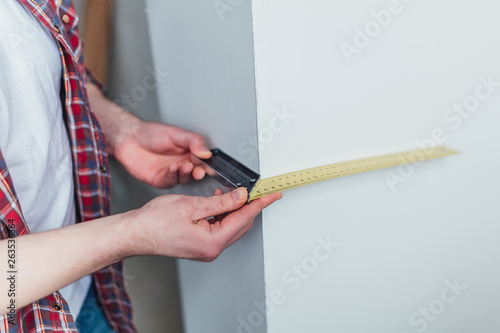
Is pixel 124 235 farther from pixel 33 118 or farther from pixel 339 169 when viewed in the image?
pixel 339 169

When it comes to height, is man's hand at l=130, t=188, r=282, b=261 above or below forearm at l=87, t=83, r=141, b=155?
below

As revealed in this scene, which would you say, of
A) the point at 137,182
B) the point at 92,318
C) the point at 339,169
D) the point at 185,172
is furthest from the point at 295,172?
the point at 137,182

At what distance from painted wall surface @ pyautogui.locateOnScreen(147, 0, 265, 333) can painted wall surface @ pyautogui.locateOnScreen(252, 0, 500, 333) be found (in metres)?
0.05

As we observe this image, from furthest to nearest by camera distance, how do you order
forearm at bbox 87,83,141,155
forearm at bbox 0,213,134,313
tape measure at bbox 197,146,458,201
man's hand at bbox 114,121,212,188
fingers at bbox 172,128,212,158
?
forearm at bbox 87,83,141,155 → man's hand at bbox 114,121,212,188 → fingers at bbox 172,128,212,158 → tape measure at bbox 197,146,458,201 → forearm at bbox 0,213,134,313

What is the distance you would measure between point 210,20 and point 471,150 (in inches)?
26.4

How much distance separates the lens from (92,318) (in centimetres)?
109

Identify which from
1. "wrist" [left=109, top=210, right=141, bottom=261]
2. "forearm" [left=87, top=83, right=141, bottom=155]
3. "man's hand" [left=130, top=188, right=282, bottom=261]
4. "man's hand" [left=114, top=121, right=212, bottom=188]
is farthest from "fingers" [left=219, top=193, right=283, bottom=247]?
"forearm" [left=87, top=83, right=141, bottom=155]

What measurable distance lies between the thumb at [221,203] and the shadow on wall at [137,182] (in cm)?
57

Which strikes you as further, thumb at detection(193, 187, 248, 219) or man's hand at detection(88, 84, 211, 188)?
man's hand at detection(88, 84, 211, 188)

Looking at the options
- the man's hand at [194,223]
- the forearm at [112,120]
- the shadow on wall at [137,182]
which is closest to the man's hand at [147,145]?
the forearm at [112,120]

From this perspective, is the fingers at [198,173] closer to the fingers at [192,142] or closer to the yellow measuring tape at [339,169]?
the fingers at [192,142]

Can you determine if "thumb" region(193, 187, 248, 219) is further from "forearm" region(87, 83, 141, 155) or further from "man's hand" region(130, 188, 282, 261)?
"forearm" region(87, 83, 141, 155)

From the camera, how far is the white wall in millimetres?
741

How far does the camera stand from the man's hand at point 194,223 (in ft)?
2.40
